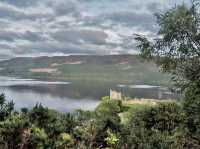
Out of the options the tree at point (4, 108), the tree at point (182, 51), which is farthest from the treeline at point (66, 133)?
the tree at point (182, 51)

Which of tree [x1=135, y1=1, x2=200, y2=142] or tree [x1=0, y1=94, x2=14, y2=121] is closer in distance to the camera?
tree [x1=0, y1=94, x2=14, y2=121]

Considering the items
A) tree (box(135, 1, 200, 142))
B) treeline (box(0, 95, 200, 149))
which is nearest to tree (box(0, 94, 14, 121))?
treeline (box(0, 95, 200, 149))

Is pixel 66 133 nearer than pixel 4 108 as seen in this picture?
Yes

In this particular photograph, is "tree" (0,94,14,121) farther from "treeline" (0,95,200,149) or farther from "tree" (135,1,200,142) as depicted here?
"tree" (135,1,200,142)

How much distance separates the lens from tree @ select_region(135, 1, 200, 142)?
28.8 metres

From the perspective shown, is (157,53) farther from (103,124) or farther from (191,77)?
(103,124)

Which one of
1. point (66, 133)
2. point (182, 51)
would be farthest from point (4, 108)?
point (182, 51)

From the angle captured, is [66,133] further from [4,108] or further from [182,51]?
[182,51]

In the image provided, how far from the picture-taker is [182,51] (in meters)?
30.3

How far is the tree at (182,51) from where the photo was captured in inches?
1133

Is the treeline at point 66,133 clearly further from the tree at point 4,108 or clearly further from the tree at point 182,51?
the tree at point 182,51

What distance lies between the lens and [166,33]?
3109cm

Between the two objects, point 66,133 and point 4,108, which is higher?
point 4,108

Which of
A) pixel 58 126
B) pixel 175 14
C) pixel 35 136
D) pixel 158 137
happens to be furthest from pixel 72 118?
pixel 175 14
